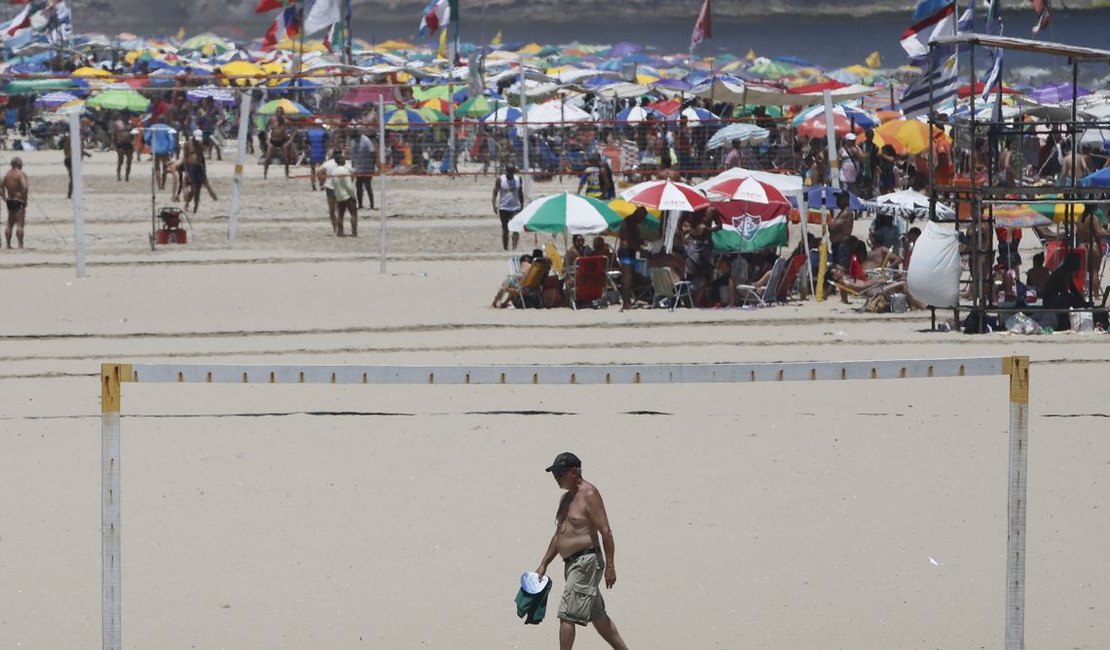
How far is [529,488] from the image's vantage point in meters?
9.07

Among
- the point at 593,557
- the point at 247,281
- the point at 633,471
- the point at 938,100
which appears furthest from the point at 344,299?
the point at 593,557

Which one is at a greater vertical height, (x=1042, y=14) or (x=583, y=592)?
(x=1042, y=14)

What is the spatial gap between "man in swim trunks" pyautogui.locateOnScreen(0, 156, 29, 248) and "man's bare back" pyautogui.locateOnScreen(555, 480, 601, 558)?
16.5 m

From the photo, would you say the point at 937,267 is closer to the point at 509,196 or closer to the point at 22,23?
the point at 509,196

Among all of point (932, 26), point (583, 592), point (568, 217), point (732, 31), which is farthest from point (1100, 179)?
point (732, 31)

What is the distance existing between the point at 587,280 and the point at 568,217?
2.83 feet

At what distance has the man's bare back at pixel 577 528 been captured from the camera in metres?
6.22

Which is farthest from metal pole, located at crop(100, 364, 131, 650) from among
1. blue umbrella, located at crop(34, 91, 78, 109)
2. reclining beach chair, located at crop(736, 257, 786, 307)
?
blue umbrella, located at crop(34, 91, 78, 109)

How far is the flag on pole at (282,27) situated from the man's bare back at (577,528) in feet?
69.7

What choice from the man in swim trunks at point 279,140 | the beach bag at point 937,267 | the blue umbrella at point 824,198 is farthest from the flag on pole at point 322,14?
the beach bag at point 937,267

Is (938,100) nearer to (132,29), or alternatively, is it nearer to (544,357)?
(544,357)

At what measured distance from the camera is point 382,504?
347 inches

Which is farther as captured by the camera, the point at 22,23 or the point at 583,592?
the point at 22,23

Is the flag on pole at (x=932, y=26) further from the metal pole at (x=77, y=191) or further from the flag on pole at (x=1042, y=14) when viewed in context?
the metal pole at (x=77, y=191)
